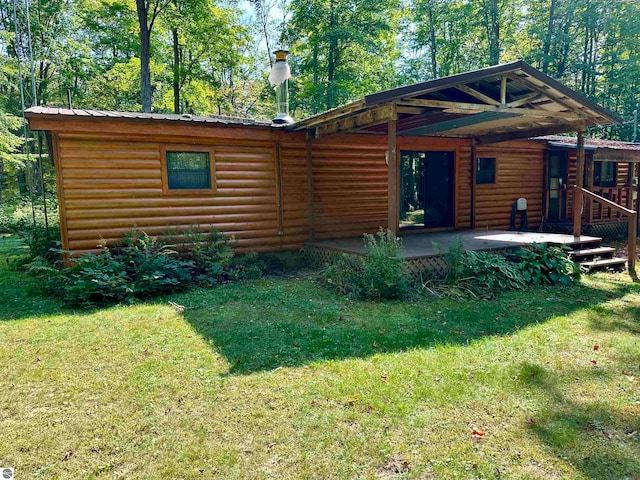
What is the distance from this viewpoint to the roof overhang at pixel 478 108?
5.85 metres

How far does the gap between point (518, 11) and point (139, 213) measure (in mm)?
23753

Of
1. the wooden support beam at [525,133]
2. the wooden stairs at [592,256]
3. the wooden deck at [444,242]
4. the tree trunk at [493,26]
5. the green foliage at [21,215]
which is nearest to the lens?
the wooden deck at [444,242]

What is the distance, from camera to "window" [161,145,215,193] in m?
7.16

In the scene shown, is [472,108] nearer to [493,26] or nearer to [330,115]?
[330,115]

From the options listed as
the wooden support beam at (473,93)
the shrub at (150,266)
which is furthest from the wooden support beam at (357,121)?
the shrub at (150,266)

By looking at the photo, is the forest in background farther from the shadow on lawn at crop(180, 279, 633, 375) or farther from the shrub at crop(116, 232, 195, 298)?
the shadow on lawn at crop(180, 279, 633, 375)

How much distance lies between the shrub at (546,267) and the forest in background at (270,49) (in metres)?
12.0

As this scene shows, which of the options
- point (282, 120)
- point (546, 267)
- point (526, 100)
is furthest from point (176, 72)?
point (546, 267)

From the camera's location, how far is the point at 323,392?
3.08 m

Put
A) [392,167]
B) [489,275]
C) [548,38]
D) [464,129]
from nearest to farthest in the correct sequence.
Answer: [392,167], [489,275], [464,129], [548,38]

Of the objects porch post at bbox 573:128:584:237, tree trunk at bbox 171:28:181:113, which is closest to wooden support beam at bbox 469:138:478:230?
porch post at bbox 573:128:584:237

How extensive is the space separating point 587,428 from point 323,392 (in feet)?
5.58

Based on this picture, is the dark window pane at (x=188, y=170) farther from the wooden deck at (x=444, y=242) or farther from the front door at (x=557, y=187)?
the front door at (x=557, y=187)

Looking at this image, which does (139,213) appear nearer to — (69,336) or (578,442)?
(69,336)
